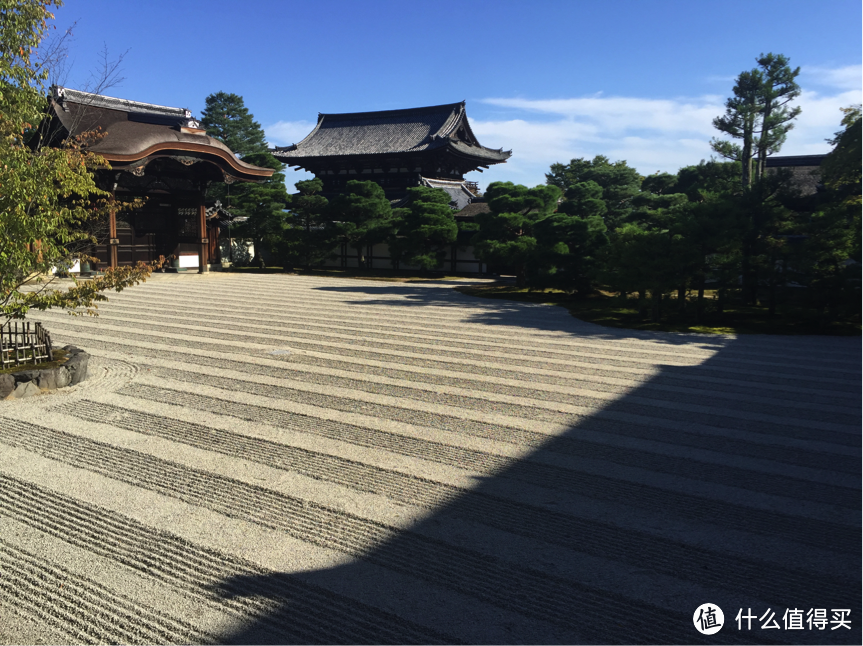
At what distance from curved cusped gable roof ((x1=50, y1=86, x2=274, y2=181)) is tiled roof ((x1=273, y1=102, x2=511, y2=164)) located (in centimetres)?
746

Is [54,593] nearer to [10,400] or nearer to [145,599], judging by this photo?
[145,599]

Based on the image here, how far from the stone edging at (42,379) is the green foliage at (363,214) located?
63.7 ft

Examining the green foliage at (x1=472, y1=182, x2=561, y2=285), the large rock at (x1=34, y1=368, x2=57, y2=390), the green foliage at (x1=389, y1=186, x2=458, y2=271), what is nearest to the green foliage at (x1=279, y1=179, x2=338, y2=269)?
the green foliage at (x1=389, y1=186, x2=458, y2=271)

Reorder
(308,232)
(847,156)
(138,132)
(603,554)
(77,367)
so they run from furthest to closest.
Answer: (308,232), (138,132), (847,156), (77,367), (603,554)

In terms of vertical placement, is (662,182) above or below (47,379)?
above

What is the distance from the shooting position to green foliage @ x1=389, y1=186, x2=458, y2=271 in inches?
995

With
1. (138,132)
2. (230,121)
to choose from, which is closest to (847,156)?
(138,132)

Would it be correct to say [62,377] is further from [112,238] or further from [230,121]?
[230,121]

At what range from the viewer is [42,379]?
25.3 feet

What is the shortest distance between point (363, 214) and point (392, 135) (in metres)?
8.03

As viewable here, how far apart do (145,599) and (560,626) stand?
244 centimetres

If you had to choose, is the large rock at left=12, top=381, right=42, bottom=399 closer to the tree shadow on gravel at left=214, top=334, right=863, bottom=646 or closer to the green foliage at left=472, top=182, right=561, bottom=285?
the tree shadow on gravel at left=214, top=334, right=863, bottom=646

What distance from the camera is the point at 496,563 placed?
13.1ft

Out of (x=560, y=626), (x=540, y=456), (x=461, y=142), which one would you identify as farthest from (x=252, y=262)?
(x=560, y=626)
